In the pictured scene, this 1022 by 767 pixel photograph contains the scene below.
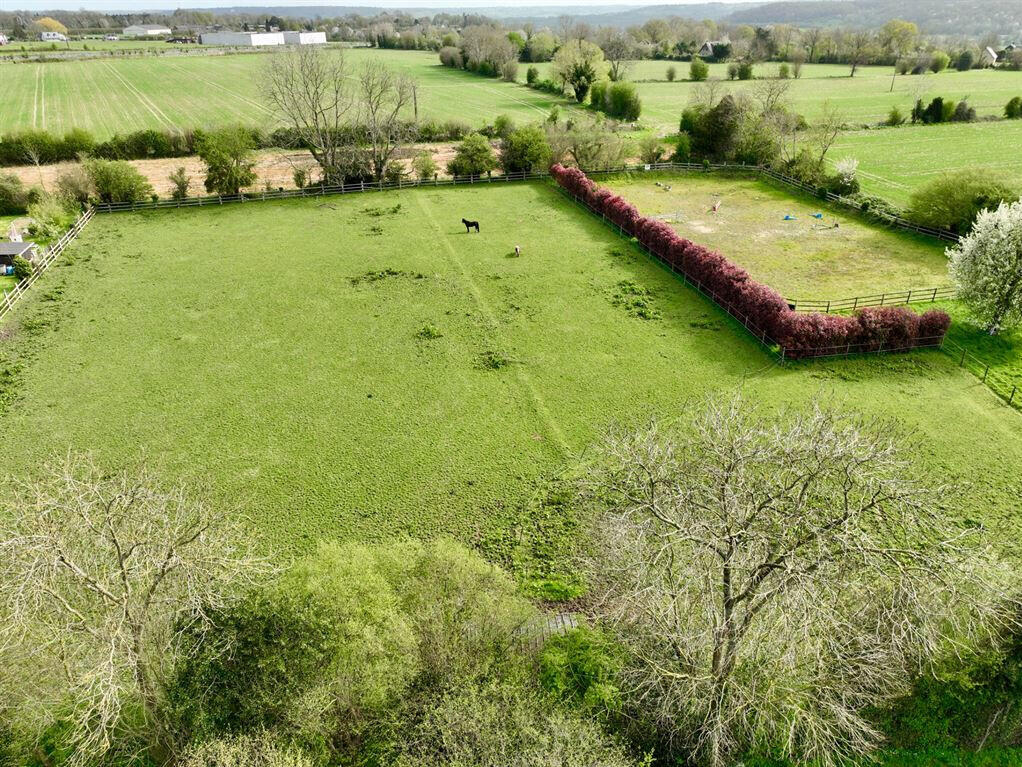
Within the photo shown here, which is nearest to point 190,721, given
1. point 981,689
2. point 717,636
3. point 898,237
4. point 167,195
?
point 717,636

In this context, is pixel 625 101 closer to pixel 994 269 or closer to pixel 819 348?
pixel 994 269

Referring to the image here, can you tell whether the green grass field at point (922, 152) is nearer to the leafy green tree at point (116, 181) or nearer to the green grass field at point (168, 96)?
the green grass field at point (168, 96)

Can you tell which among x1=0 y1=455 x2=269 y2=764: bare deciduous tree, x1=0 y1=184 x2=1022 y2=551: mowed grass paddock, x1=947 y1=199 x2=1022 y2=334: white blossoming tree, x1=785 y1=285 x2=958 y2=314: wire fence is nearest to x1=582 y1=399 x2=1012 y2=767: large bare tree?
x1=0 y1=184 x2=1022 y2=551: mowed grass paddock

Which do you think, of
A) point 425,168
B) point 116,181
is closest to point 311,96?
point 425,168

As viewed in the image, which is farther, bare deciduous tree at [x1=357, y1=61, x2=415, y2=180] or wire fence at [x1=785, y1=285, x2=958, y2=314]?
bare deciduous tree at [x1=357, y1=61, x2=415, y2=180]

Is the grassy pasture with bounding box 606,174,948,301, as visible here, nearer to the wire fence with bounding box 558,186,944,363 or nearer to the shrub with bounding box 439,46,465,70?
the wire fence with bounding box 558,186,944,363

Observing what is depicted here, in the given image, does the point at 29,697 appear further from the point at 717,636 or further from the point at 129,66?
the point at 129,66
